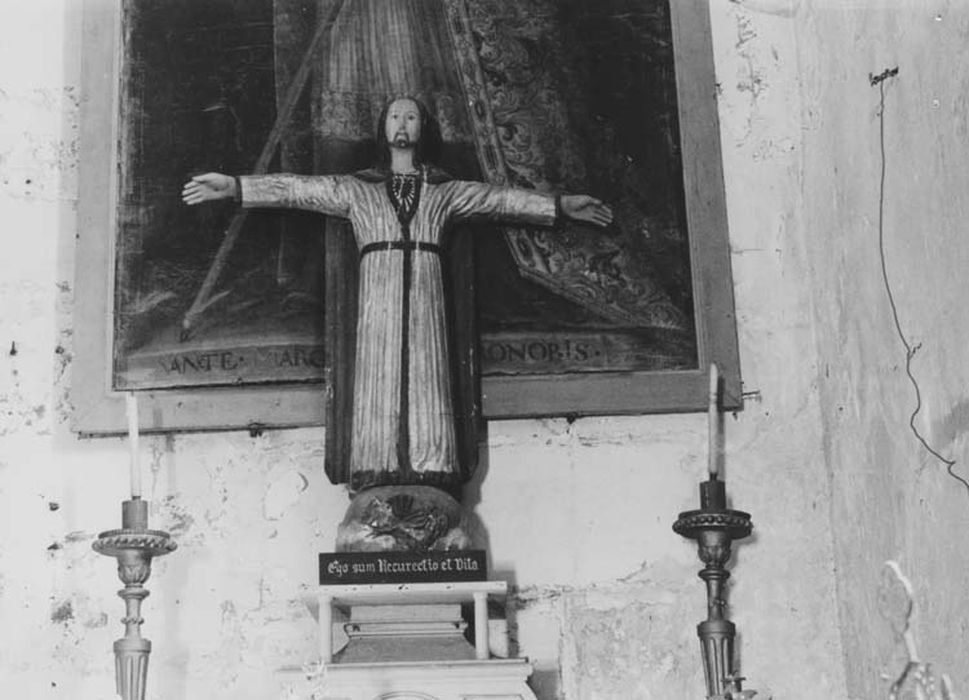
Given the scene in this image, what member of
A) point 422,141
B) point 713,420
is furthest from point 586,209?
point 713,420

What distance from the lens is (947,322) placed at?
378 centimetres

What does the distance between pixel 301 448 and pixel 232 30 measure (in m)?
1.17

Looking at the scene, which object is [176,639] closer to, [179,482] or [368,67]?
[179,482]

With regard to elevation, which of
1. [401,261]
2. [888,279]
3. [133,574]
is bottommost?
[133,574]

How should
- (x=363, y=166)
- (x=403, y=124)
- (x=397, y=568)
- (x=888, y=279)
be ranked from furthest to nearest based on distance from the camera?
(x=363, y=166) < (x=403, y=124) < (x=397, y=568) < (x=888, y=279)

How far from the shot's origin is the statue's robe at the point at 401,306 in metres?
4.50

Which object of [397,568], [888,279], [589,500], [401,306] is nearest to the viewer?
[888,279]

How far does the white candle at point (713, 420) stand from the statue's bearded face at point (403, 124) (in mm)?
927

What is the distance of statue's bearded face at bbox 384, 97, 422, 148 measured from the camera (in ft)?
15.8

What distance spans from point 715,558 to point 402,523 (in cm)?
70

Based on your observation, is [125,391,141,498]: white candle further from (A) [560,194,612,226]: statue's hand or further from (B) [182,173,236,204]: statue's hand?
(A) [560,194,612,226]: statue's hand

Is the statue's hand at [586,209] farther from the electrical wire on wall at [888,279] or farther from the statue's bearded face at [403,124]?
the electrical wire on wall at [888,279]

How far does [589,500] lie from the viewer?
4.73 metres

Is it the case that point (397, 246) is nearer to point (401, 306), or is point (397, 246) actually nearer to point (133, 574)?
point (401, 306)
